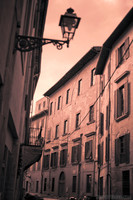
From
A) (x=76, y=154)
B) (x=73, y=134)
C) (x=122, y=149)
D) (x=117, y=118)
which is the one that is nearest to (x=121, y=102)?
(x=117, y=118)

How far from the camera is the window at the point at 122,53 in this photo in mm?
18009

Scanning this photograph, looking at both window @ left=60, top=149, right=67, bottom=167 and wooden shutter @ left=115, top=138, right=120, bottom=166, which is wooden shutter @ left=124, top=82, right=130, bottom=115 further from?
window @ left=60, top=149, right=67, bottom=167

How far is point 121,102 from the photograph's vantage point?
1805 centimetres

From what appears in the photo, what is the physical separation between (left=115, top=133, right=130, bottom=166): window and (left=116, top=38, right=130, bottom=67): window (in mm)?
4983

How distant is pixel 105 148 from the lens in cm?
1983

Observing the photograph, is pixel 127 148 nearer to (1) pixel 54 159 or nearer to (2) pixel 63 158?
(2) pixel 63 158

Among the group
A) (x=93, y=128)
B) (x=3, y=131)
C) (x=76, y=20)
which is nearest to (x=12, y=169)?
(x=3, y=131)

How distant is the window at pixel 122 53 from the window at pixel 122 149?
4.98 metres

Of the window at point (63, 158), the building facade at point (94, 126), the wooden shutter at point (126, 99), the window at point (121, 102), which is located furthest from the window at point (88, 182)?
the wooden shutter at point (126, 99)

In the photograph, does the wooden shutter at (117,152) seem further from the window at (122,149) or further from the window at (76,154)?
the window at (76,154)

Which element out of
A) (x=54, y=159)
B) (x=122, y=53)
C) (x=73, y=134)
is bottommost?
(x=54, y=159)

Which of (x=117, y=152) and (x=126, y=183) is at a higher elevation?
(x=117, y=152)

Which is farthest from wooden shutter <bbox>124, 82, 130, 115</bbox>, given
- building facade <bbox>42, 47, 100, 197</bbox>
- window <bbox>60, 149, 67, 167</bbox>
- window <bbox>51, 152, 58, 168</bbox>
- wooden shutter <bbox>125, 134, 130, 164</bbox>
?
window <bbox>51, 152, 58, 168</bbox>

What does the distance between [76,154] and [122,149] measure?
1083 centimetres
